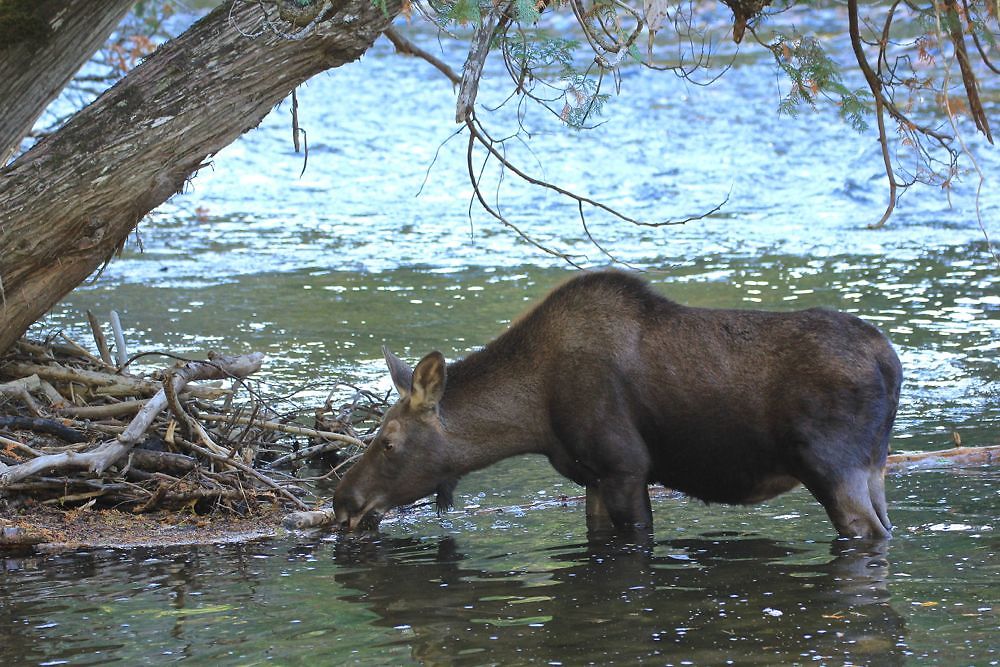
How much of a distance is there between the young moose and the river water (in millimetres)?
340

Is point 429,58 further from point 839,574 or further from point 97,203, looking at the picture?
point 839,574

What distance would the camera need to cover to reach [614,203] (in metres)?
23.5

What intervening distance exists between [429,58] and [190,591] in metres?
5.38

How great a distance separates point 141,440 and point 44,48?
8.38 feet

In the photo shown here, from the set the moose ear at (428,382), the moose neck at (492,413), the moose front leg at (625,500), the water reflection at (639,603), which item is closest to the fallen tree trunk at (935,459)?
the moose neck at (492,413)

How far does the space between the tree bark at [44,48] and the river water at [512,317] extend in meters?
2.98

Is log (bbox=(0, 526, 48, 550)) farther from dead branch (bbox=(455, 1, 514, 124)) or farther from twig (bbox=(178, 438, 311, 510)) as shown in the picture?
dead branch (bbox=(455, 1, 514, 124))

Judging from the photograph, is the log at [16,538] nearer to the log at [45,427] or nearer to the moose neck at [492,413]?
the log at [45,427]

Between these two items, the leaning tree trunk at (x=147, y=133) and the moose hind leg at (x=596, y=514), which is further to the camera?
the leaning tree trunk at (x=147, y=133)

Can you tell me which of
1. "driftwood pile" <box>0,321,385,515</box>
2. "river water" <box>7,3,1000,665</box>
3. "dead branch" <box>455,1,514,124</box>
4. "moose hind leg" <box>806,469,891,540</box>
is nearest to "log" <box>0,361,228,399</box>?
"driftwood pile" <box>0,321,385,515</box>

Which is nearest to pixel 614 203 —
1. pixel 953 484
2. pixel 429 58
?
pixel 429 58

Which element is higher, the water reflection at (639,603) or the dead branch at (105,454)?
the dead branch at (105,454)

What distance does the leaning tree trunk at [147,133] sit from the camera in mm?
8828

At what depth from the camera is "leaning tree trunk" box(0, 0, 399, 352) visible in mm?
8828
